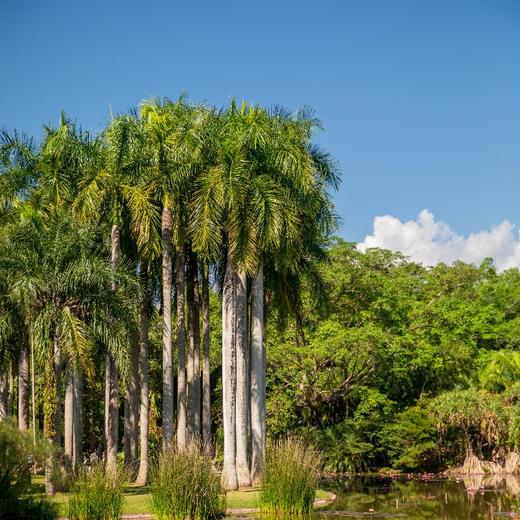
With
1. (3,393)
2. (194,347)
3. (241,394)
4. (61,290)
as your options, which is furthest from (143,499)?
(3,393)

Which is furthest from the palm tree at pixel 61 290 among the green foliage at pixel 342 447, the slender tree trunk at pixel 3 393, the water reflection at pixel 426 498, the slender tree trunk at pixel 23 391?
the green foliage at pixel 342 447

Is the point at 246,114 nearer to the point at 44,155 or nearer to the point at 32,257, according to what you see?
the point at 44,155

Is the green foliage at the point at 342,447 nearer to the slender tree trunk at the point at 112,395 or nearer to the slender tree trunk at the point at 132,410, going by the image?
the slender tree trunk at the point at 132,410

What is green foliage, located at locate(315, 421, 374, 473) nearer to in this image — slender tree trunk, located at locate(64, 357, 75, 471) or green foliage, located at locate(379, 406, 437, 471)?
green foliage, located at locate(379, 406, 437, 471)

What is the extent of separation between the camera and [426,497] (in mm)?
24391

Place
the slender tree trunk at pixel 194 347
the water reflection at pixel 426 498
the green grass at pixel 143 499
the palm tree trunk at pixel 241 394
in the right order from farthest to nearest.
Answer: the slender tree trunk at pixel 194 347 < the palm tree trunk at pixel 241 394 < the water reflection at pixel 426 498 < the green grass at pixel 143 499

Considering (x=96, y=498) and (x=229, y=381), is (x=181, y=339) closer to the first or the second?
(x=229, y=381)

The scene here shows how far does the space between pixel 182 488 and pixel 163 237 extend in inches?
390

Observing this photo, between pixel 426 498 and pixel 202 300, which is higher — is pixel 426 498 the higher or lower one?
the lower one

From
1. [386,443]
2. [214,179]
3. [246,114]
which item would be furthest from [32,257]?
[386,443]

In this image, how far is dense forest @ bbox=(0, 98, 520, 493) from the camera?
20719 mm

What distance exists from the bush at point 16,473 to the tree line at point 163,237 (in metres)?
4.12

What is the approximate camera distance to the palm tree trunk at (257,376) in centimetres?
2367

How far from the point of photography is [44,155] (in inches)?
922
